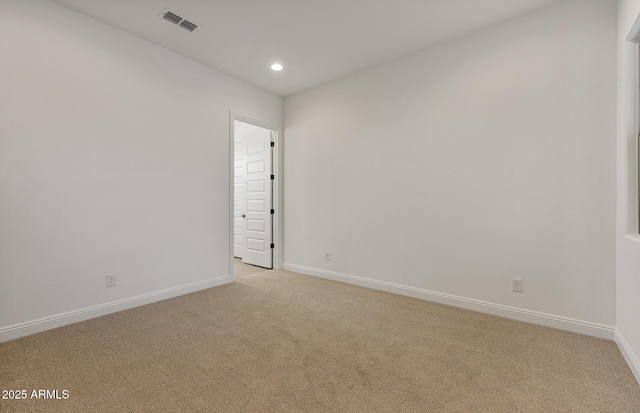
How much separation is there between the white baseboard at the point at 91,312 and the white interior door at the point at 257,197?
134cm

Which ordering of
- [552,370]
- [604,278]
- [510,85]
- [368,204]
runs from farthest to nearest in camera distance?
[368,204] → [510,85] → [604,278] → [552,370]

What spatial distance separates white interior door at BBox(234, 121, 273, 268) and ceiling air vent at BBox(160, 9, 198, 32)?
2.14 meters

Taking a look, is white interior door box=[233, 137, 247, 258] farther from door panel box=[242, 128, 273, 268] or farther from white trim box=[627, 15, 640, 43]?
white trim box=[627, 15, 640, 43]

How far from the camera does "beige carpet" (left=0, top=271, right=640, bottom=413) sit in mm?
1627

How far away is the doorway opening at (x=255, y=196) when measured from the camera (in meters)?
4.96

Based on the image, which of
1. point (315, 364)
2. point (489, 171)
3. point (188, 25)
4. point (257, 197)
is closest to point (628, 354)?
point (489, 171)

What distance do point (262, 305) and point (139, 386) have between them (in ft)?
4.92

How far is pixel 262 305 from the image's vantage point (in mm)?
3184

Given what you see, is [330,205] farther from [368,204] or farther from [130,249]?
[130,249]

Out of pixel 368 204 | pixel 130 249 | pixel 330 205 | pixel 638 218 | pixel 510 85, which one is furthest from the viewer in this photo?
pixel 330 205

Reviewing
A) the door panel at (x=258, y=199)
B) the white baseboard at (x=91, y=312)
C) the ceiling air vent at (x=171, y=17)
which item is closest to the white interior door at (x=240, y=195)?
the door panel at (x=258, y=199)

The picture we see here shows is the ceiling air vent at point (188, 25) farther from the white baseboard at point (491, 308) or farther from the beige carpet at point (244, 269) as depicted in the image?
the white baseboard at point (491, 308)

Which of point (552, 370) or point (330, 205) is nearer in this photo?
point (552, 370)

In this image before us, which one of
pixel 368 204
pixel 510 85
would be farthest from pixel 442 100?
pixel 368 204
